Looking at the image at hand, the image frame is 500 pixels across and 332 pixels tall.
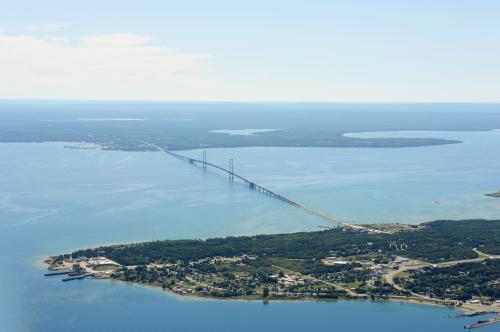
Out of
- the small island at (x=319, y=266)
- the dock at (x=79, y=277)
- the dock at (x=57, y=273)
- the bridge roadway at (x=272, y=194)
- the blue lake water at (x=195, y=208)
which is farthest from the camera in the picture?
the bridge roadway at (x=272, y=194)

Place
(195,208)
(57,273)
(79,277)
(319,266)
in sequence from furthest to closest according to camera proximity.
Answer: (195,208) < (319,266) < (57,273) < (79,277)

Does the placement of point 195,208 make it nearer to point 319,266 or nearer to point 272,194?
point 272,194

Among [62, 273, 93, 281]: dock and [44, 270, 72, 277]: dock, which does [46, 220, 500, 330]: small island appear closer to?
[62, 273, 93, 281]: dock

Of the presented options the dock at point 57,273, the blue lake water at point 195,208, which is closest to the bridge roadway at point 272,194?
the blue lake water at point 195,208

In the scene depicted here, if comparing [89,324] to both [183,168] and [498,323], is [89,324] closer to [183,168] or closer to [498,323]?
[498,323]

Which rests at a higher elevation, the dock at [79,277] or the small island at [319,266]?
the small island at [319,266]

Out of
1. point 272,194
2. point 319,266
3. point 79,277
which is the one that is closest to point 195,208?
point 272,194

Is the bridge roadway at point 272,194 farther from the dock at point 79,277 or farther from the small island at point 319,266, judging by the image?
the dock at point 79,277

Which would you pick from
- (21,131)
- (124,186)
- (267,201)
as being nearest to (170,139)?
(21,131)
